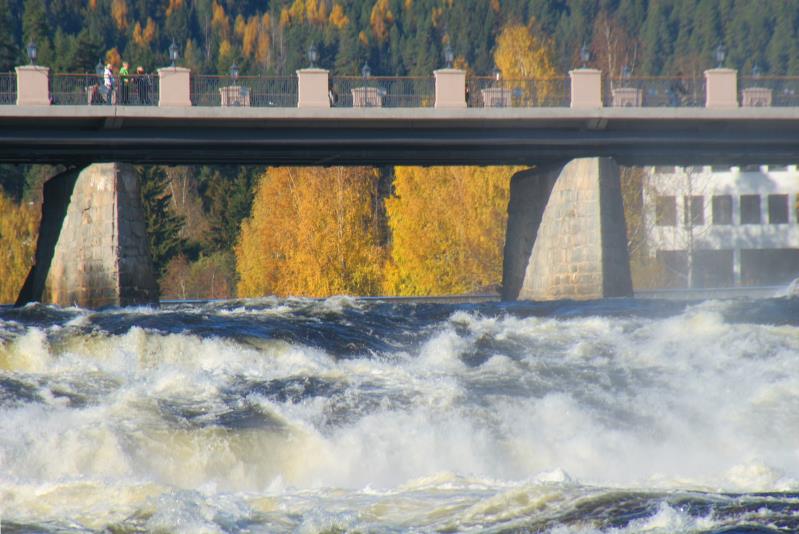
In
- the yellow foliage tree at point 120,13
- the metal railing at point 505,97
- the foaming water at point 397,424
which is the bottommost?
the foaming water at point 397,424

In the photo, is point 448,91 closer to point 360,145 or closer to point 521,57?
point 360,145

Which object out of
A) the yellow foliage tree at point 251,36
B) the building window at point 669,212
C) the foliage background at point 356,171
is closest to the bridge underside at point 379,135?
the foliage background at point 356,171

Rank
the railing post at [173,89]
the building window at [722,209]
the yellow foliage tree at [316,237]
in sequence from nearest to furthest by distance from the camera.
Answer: the railing post at [173,89] → the yellow foliage tree at [316,237] → the building window at [722,209]

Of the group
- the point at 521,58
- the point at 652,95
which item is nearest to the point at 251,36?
the point at 521,58

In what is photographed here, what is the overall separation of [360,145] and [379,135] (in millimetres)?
1096

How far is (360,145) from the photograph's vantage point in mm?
41750

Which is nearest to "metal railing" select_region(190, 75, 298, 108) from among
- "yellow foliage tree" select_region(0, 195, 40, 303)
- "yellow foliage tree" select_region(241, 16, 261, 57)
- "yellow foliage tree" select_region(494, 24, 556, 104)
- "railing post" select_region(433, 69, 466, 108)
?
"railing post" select_region(433, 69, 466, 108)

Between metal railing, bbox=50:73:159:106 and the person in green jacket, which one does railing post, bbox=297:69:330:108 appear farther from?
the person in green jacket

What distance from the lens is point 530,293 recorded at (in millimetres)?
45125

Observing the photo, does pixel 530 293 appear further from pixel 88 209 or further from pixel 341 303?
pixel 88 209

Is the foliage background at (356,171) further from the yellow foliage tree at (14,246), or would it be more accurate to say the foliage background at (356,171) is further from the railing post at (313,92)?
the railing post at (313,92)

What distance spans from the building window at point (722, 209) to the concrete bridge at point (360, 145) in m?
51.3

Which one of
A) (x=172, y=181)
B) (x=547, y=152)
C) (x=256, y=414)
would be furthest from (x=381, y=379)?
(x=172, y=181)

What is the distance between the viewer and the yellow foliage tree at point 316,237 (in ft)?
224
